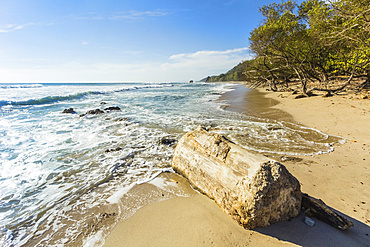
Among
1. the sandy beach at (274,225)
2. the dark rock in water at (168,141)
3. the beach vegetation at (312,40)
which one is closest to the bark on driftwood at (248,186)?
the sandy beach at (274,225)

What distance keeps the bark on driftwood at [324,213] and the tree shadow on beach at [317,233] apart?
59 millimetres

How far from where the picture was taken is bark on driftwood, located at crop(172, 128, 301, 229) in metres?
1.99

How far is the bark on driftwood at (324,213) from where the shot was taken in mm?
1930

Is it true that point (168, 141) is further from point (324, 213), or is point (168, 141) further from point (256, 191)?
point (324, 213)

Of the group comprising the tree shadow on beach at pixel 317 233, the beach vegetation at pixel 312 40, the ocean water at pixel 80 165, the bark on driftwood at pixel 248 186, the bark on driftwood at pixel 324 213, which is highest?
the beach vegetation at pixel 312 40

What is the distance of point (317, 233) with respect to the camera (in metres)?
1.92

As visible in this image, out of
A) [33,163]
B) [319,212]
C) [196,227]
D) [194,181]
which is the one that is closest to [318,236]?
[319,212]

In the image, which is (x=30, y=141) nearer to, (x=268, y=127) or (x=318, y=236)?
(x=318, y=236)

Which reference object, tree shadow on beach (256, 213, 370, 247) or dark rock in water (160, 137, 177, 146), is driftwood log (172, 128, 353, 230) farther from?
dark rock in water (160, 137, 177, 146)

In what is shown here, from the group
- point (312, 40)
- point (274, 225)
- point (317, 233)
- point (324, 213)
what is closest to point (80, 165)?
point (274, 225)

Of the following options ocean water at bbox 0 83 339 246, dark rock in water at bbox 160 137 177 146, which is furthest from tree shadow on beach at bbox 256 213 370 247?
dark rock in water at bbox 160 137 177 146

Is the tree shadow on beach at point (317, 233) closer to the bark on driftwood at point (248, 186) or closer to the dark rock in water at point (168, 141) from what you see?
the bark on driftwood at point (248, 186)

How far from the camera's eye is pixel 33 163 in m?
4.34

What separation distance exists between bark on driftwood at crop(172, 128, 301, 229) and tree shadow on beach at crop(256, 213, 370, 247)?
0.28ft
